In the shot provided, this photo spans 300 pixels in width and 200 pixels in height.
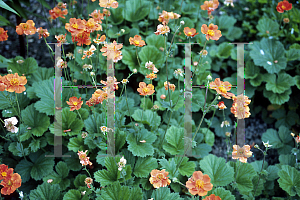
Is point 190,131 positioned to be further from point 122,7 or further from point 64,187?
point 122,7

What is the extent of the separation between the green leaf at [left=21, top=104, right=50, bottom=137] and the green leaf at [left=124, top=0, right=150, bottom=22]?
132cm

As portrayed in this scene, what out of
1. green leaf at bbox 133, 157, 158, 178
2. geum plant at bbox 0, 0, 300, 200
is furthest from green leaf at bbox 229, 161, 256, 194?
green leaf at bbox 133, 157, 158, 178

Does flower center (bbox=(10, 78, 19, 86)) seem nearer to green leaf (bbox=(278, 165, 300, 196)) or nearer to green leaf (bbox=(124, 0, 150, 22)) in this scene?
green leaf (bbox=(124, 0, 150, 22))

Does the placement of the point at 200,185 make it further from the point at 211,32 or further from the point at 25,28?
the point at 25,28

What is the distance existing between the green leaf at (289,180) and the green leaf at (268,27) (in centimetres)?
158

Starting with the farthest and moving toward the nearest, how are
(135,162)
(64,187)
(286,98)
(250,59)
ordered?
(250,59) < (286,98) < (135,162) < (64,187)

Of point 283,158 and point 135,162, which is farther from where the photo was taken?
point 283,158

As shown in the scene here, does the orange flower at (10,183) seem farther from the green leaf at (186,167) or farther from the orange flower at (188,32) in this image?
the orange flower at (188,32)

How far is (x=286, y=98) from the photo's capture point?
2.57 metres

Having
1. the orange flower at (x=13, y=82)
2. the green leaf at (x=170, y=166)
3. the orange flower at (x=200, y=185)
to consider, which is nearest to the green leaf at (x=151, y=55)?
the green leaf at (x=170, y=166)

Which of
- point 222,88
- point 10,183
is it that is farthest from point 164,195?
point 10,183

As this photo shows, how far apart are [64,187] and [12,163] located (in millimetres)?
474

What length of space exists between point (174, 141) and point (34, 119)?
3.36ft

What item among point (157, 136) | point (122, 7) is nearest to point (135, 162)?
point (157, 136)
